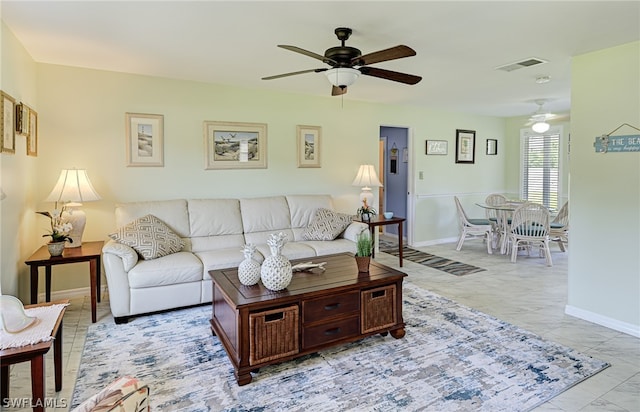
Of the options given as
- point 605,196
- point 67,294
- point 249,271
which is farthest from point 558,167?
point 67,294

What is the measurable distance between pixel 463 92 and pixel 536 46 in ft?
6.18

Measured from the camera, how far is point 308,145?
5074 mm

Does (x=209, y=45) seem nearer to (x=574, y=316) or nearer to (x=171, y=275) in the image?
(x=171, y=275)

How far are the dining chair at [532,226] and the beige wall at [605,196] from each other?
1896 mm

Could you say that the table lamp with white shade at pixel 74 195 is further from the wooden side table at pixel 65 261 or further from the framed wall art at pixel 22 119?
the framed wall art at pixel 22 119

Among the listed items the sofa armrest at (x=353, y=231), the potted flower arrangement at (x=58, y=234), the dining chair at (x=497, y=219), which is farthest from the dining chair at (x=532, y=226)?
the potted flower arrangement at (x=58, y=234)

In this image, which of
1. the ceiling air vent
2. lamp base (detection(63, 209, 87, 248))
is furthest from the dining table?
lamp base (detection(63, 209, 87, 248))

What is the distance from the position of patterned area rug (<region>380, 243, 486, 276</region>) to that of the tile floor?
16cm

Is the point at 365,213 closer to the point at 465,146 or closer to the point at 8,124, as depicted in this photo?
the point at 465,146

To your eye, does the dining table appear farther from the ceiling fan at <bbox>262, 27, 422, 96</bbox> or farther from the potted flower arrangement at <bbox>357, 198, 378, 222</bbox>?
the ceiling fan at <bbox>262, 27, 422, 96</bbox>

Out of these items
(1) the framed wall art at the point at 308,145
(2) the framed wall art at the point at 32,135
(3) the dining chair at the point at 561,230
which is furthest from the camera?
(3) the dining chair at the point at 561,230

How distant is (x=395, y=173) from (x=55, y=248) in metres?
5.45

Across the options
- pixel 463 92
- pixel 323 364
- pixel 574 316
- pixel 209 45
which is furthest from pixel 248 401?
pixel 463 92

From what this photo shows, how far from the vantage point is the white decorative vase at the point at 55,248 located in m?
3.10
